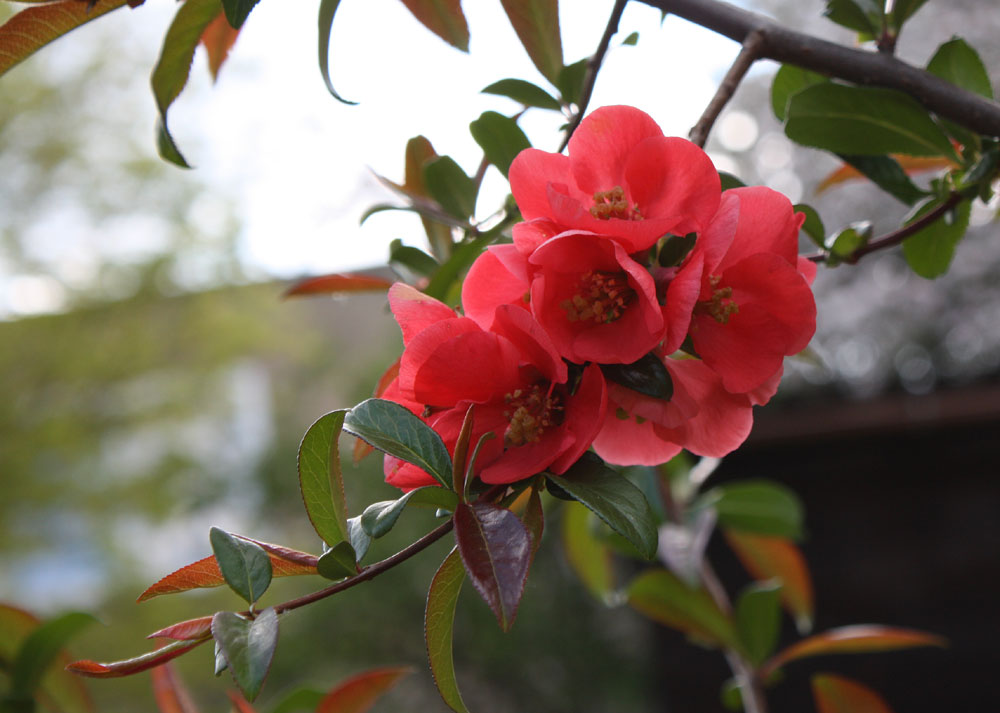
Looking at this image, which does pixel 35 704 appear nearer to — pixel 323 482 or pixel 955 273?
pixel 323 482

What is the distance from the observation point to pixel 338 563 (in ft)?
0.75

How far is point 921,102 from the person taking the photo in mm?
360

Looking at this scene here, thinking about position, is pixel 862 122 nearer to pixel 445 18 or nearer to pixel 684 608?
pixel 445 18

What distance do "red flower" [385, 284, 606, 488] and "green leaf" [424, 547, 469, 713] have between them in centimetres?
3

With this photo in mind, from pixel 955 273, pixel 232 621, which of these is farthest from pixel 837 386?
pixel 232 621

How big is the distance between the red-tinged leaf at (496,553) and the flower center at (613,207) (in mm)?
103

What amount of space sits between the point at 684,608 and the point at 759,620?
58 millimetres

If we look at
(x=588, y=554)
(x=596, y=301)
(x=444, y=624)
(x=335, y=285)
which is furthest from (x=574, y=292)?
(x=588, y=554)

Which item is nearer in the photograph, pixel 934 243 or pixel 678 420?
pixel 678 420

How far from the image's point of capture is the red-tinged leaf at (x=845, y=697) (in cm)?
58

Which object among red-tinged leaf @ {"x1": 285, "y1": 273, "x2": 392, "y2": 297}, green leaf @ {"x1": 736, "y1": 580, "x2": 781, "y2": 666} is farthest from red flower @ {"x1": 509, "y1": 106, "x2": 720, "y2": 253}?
green leaf @ {"x1": 736, "y1": 580, "x2": 781, "y2": 666}

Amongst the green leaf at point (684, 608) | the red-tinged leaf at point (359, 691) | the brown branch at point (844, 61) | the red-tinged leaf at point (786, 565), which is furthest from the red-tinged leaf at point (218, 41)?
the red-tinged leaf at point (786, 565)

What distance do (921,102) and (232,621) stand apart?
35 cm

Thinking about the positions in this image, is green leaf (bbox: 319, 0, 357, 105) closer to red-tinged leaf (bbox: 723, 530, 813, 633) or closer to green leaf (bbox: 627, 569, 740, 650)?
green leaf (bbox: 627, 569, 740, 650)
